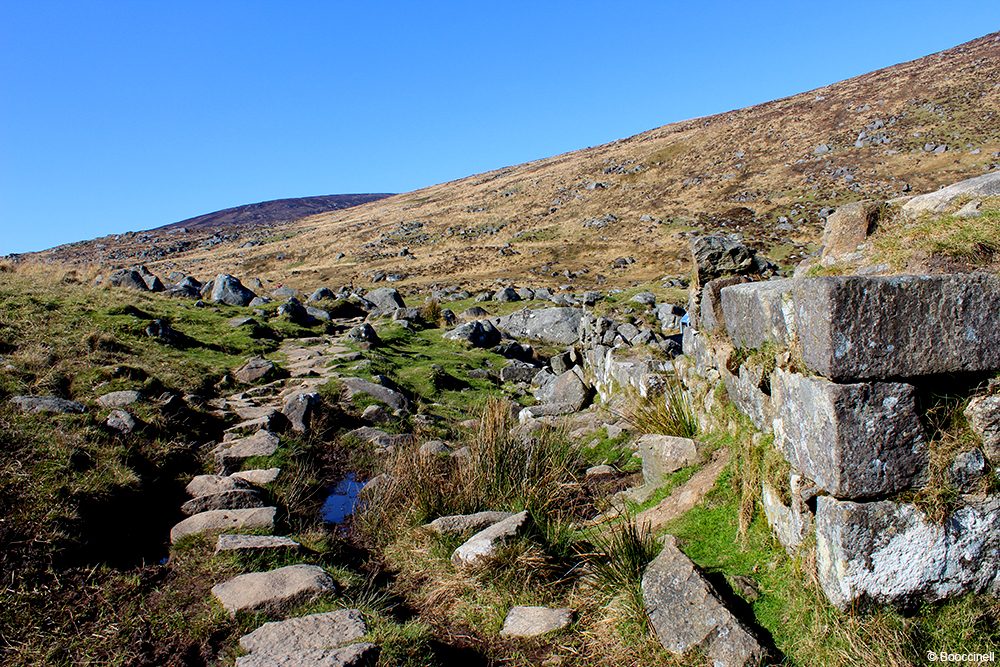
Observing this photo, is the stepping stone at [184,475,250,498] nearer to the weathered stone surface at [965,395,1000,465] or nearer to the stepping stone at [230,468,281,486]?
the stepping stone at [230,468,281,486]

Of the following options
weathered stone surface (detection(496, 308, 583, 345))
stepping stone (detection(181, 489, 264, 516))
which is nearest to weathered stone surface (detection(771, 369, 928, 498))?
stepping stone (detection(181, 489, 264, 516))

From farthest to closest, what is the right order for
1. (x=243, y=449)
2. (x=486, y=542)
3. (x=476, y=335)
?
1. (x=476, y=335)
2. (x=243, y=449)
3. (x=486, y=542)

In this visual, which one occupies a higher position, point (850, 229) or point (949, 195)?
point (949, 195)

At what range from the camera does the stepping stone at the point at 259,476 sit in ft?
25.4

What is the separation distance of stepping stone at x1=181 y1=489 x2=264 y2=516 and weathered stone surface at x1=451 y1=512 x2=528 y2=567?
9.24 ft

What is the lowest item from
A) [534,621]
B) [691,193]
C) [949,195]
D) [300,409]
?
[534,621]

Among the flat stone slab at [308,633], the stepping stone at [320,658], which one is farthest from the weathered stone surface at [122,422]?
the stepping stone at [320,658]

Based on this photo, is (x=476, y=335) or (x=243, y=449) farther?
(x=476, y=335)

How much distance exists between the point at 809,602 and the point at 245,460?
276 inches

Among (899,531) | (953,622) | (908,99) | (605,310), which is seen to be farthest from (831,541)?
(908,99)

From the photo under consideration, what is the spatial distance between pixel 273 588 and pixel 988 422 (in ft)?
16.2

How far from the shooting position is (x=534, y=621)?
467cm

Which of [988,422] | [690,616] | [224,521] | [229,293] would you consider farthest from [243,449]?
[229,293]

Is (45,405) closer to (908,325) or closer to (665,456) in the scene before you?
→ (665,456)
